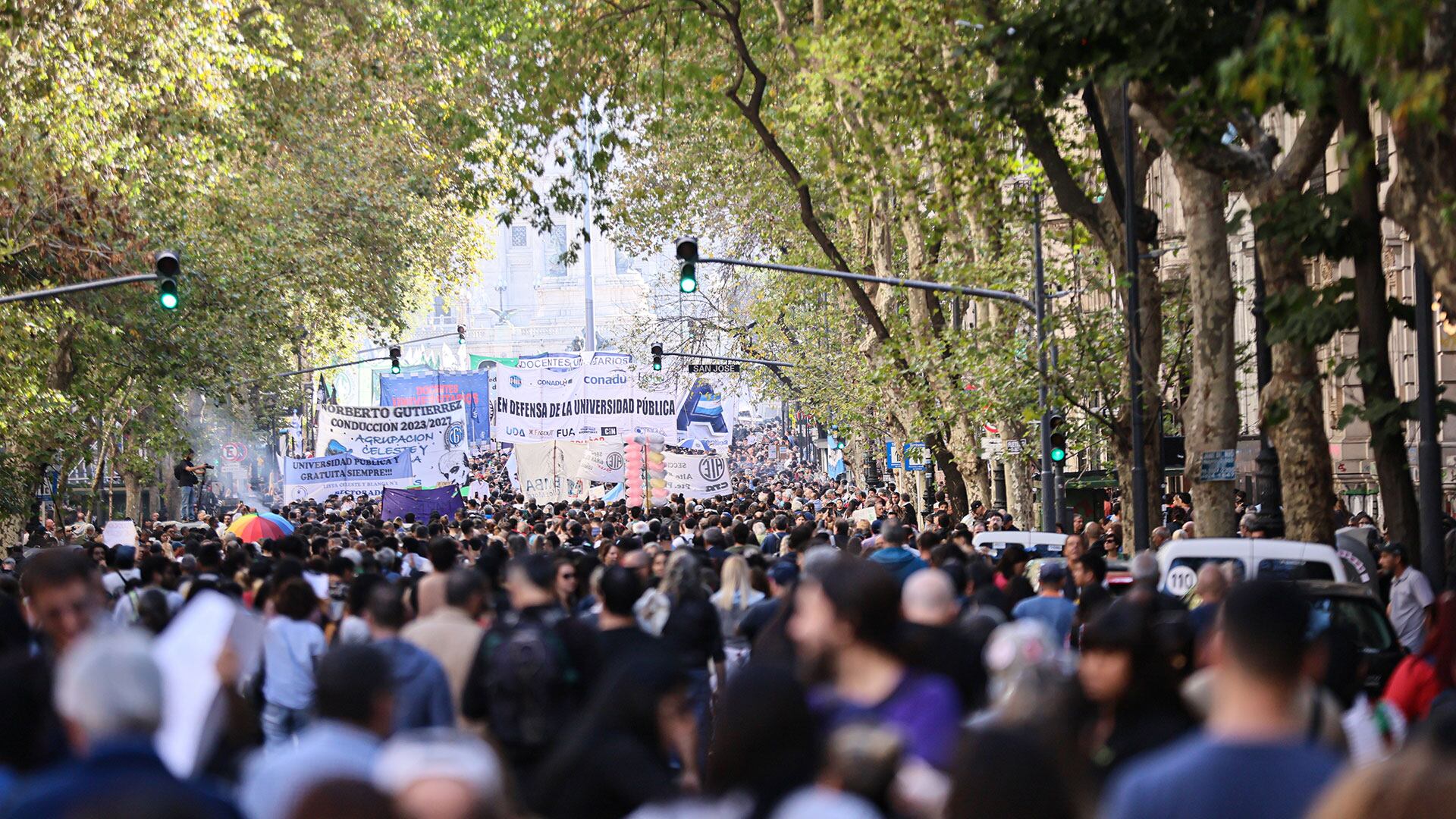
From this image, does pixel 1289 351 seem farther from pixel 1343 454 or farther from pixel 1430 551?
pixel 1343 454

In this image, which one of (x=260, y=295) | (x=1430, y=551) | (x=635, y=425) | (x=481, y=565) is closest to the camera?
(x=481, y=565)

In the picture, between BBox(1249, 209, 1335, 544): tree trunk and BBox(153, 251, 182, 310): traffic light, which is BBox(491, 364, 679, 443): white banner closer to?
BBox(153, 251, 182, 310): traffic light

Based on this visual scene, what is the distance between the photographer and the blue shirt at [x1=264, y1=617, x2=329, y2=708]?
28.1ft

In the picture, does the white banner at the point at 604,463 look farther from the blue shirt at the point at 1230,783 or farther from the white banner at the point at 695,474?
the blue shirt at the point at 1230,783

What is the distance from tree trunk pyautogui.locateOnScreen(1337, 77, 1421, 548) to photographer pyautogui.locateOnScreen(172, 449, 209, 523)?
83.9 ft

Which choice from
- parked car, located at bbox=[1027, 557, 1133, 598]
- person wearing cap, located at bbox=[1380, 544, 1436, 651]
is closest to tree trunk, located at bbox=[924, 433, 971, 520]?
parked car, located at bbox=[1027, 557, 1133, 598]

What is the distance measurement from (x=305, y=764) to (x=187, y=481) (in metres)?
36.1

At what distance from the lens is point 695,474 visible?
31.6 m

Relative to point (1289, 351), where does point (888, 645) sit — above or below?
below

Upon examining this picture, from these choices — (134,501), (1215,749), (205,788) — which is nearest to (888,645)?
(1215,749)

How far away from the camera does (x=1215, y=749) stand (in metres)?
3.87

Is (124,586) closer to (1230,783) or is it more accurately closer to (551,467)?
(1230,783)

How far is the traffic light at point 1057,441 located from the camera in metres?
24.4

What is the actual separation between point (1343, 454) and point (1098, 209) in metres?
14.7
